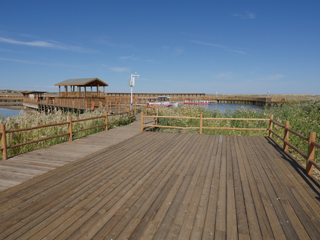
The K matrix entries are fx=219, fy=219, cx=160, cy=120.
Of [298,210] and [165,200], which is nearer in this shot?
[298,210]

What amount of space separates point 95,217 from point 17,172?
300 centimetres

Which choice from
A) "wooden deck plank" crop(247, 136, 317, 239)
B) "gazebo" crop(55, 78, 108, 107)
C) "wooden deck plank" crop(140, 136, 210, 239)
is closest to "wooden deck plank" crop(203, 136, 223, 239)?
"wooden deck plank" crop(140, 136, 210, 239)

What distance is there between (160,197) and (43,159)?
3984 mm

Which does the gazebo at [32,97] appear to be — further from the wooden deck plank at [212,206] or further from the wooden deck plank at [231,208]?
the wooden deck plank at [231,208]

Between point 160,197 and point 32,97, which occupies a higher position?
point 32,97

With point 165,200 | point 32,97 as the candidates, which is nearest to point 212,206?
point 165,200

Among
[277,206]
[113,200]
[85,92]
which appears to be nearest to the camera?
[277,206]

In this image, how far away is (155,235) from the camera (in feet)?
9.26

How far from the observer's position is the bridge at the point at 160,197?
2945 mm

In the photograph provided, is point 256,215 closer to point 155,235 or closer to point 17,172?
point 155,235

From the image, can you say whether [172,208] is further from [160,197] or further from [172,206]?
[160,197]

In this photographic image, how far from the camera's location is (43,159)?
20.1ft

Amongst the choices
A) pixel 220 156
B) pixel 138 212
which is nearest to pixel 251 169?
pixel 220 156

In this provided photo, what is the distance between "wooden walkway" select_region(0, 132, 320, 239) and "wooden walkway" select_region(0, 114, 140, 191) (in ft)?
1.23
